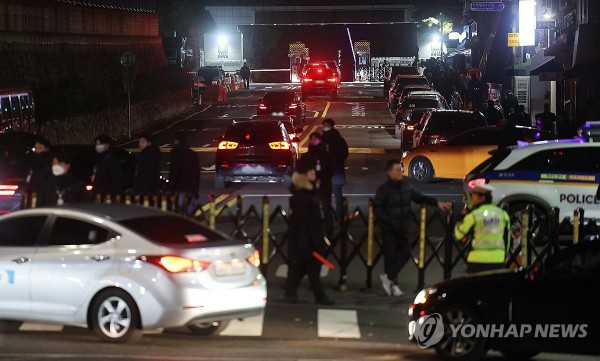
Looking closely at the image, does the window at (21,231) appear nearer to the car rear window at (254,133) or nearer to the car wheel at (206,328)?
the car wheel at (206,328)

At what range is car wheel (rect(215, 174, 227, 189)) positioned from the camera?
2716 cm

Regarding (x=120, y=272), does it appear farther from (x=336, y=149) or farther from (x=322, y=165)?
(x=336, y=149)

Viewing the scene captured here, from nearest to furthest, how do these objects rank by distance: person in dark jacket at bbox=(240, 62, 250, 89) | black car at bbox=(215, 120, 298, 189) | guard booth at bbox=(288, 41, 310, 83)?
black car at bbox=(215, 120, 298, 189) < person in dark jacket at bbox=(240, 62, 250, 89) < guard booth at bbox=(288, 41, 310, 83)

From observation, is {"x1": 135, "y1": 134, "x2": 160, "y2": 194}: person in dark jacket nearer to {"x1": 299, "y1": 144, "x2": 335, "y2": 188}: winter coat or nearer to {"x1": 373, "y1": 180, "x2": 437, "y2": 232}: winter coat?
{"x1": 299, "y1": 144, "x2": 335, "y2": 188}: winter coat

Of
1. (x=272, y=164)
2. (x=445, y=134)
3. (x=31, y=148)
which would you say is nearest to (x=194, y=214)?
(x=31, y=148)

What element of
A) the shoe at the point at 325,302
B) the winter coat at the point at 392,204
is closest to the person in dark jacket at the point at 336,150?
the winter coat at the point at 392,204

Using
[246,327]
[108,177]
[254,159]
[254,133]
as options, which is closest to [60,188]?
[108,177]

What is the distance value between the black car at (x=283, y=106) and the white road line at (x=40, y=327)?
3305 cm

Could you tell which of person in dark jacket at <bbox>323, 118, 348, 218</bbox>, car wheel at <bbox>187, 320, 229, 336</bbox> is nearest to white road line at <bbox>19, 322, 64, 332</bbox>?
car wheel at <bbox>187, 320, 229, 336</bbox>

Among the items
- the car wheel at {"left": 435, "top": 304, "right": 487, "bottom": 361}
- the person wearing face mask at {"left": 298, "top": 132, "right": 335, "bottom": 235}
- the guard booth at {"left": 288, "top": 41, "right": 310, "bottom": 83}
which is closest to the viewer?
the car wheel at {"left": 435, "top": 304, "right": 487, "bottom": 361}

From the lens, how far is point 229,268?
480 inches

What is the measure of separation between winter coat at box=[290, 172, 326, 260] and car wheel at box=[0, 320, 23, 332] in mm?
3293

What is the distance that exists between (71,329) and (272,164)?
45.8ft

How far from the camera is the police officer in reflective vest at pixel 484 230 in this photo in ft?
42.8
